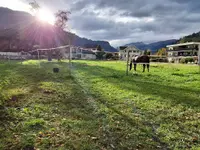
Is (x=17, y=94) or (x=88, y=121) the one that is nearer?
(x=88, y=121)

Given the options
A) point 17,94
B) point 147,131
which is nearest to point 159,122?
point 147,131

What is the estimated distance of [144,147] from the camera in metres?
3.92

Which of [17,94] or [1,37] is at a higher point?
[1,37]

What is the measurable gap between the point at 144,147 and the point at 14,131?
9.10ft

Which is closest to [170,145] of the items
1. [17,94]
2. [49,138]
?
[49,138]

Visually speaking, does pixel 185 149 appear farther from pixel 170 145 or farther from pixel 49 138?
pixel 49 138

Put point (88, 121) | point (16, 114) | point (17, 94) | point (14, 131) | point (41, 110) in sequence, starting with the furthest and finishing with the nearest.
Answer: point (17, 94), point (41, 110), point (16, 114), point (88, 121), point (14, 131)

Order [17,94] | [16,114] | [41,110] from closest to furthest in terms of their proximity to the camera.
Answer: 1. [16,114]
2. [41,110]
3. [17,94]

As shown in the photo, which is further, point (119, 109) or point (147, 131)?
point (119, 109)

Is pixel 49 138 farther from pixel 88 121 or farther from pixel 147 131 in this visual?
pixel 147 131

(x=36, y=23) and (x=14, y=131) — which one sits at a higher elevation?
(x=36, y=23)

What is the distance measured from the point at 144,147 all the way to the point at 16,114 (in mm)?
3555

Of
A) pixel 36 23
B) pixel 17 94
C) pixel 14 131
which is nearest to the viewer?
pixel 14 131

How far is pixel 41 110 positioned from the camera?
6.05m
